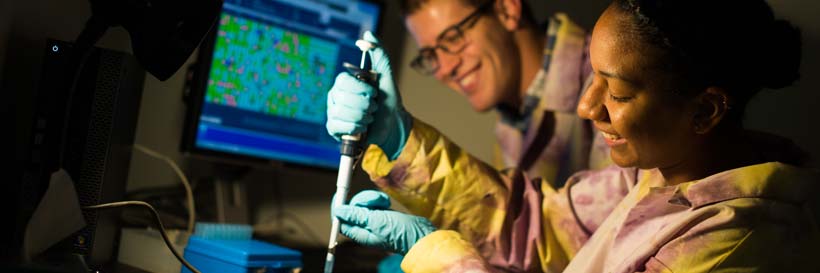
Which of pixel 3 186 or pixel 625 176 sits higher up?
pixel 625 176

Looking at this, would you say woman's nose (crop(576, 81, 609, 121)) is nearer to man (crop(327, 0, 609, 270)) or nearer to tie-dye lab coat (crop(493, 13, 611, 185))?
man (crop(327, 0, 609, 270))

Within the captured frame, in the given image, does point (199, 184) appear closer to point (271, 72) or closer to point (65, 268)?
point (271, 72)

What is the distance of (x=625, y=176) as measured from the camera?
1.46m

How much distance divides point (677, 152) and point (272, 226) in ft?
3.69

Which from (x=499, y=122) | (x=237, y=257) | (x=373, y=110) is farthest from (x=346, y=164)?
(x=499, y=122)

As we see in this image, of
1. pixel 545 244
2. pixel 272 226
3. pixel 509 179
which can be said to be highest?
pixel 509 179

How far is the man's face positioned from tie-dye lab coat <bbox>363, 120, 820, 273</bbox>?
0.52 m

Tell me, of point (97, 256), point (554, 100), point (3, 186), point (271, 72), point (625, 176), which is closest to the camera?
point (3, 186)

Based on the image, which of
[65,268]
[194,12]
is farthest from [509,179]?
[65,268]

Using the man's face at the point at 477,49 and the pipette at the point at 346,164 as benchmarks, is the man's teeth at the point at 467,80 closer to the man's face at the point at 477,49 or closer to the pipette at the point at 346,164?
the man's face at the point at 477,49

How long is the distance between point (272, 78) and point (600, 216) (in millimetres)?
751

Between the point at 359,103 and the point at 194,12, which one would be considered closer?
the point at 194,12

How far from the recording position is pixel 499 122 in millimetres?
2135

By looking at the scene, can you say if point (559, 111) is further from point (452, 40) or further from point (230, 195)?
point (230, 195)
